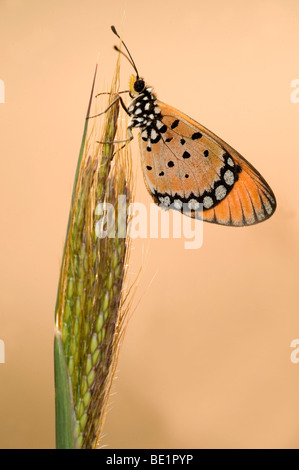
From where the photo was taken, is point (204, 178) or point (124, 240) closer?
point (124, 240)

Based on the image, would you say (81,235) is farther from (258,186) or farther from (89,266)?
(258,186)

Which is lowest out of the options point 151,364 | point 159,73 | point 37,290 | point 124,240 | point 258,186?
point 151,364

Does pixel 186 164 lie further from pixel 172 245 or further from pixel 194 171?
pixel 172 245

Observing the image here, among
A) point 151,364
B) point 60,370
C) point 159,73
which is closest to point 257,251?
point 151,364
